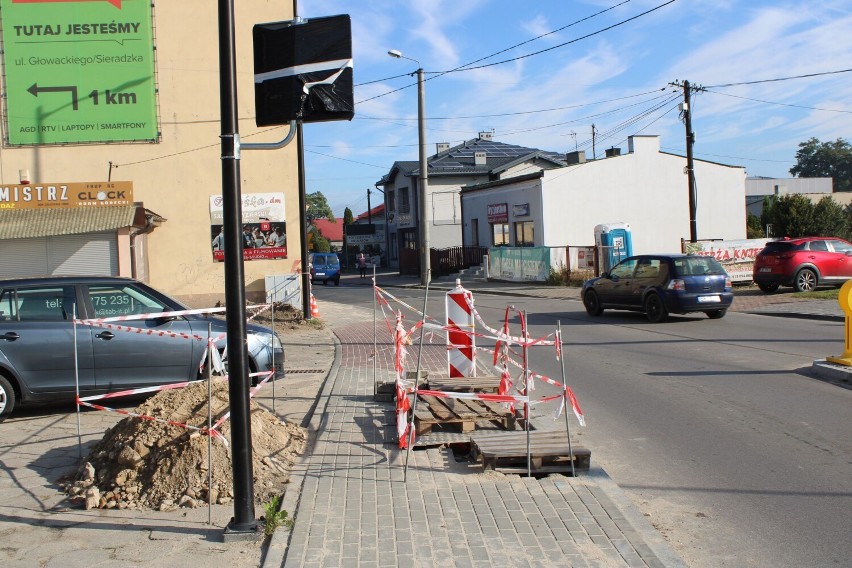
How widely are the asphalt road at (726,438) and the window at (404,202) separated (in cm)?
4383

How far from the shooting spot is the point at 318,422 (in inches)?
325

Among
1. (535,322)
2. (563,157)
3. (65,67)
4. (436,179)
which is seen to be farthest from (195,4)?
(563,157)

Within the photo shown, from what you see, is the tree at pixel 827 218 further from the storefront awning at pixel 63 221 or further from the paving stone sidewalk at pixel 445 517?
the paving stone sidewalk at pixel 445 517

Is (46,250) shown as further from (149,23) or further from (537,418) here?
(537,418)

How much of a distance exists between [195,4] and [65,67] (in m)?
4.12

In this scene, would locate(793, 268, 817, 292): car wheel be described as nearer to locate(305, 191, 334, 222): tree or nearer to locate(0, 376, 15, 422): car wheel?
locate(0, 376, 15, 422): car wheel

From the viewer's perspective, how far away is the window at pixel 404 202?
2285 inches

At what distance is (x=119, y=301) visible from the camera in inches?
363

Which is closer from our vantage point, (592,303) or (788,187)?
(592,303)

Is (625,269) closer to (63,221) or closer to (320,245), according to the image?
(63,221)

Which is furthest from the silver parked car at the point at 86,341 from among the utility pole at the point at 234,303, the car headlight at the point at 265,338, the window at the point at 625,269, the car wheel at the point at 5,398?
the window at the point at 625,269

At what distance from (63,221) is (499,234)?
26.3 m

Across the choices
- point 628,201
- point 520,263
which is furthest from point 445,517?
point 628,201

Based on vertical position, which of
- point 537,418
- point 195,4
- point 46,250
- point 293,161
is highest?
point 195,4
